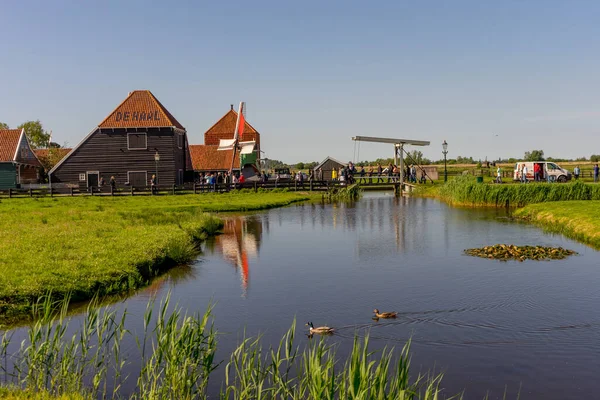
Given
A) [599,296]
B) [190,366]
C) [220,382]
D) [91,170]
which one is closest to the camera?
[190,366]

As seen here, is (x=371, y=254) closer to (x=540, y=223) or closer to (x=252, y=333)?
(x=252, y=333)

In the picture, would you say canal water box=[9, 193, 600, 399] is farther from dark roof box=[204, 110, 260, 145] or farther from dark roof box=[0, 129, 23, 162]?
dark roof box=[204, 110, 260, 145]

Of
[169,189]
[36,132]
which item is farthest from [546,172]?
[36,132]

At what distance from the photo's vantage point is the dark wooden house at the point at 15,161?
182ft

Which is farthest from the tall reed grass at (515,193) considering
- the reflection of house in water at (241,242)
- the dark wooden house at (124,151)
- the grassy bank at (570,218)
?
the dark wooden house at (124,151)

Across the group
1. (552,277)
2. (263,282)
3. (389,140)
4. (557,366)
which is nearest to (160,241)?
(263,282)

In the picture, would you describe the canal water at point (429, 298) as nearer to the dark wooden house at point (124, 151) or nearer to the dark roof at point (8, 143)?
the dark wooden house at point (124, 151)

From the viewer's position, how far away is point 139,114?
52.2 metres

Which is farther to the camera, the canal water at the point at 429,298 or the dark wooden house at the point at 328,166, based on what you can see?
the dark wooden house at the point at 328,166

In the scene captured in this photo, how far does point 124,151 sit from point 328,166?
22578mm

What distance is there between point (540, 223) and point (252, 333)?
2029cm

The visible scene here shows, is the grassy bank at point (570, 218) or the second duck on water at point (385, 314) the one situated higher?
the grassy bank at point (570, 218)

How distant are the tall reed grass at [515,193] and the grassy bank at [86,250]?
16.9 m

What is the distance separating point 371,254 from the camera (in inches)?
813
